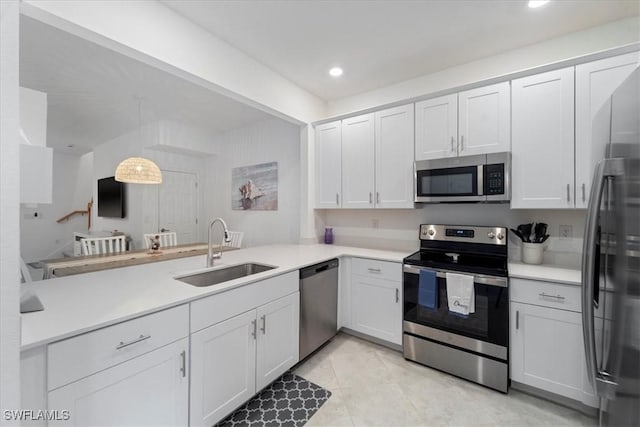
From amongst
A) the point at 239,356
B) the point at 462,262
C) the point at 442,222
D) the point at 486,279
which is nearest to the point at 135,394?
the point at 239,356

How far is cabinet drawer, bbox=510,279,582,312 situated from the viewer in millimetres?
1670

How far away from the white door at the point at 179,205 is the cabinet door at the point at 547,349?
5187 millimetres

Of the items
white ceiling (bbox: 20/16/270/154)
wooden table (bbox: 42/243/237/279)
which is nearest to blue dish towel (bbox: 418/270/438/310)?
wooden table (bbox: 42/243/237/279)

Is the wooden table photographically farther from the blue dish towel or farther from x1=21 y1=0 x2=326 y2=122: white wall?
the blue dish towel

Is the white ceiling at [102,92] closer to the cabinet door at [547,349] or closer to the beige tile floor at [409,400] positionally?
the beige tile floor at [409,400]

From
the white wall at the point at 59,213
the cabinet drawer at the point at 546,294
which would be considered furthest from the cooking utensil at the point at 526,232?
the white wall at the point at 59,213

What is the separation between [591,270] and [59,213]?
29.3ft

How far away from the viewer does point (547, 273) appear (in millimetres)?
1841

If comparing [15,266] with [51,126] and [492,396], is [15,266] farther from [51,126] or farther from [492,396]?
[51,126]

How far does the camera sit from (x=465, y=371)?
200cm

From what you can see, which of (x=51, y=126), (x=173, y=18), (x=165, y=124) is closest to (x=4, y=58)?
(x=173, y=18)

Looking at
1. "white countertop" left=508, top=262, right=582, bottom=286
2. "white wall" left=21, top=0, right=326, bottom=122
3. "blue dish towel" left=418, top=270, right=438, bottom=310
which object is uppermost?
"white wall" left=21, top=0, right=326, bottom=122

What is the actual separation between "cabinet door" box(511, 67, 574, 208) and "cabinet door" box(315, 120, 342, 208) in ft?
5.27

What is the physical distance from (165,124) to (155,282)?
3.65m
